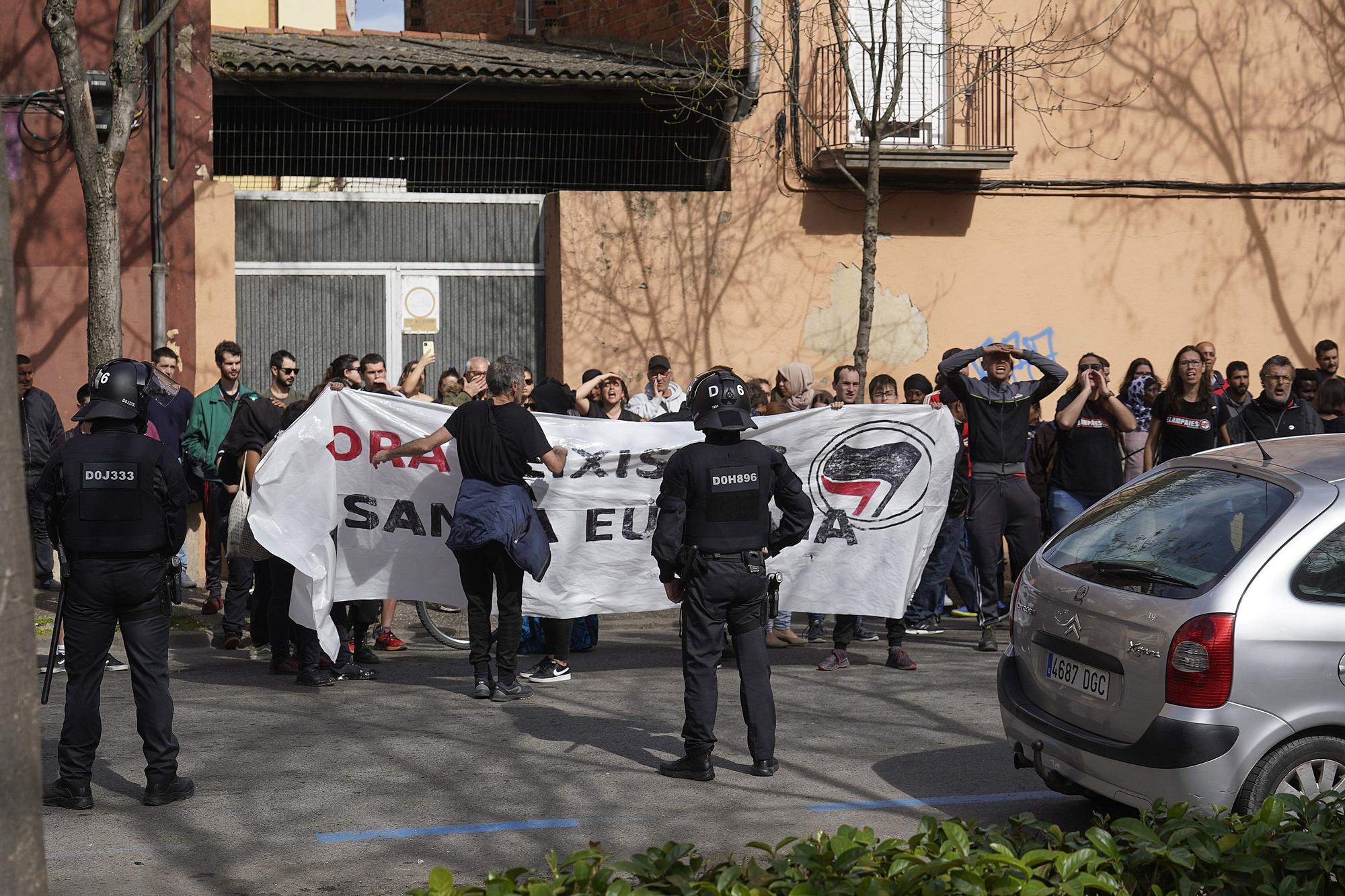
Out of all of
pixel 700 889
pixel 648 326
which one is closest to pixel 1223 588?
pixel 700 889

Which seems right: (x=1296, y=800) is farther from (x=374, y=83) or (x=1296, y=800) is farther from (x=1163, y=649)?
(x=374, y=83)

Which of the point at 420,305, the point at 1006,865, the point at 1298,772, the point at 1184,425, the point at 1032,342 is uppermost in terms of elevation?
the point at 420,305

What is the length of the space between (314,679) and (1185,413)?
6.42 meters

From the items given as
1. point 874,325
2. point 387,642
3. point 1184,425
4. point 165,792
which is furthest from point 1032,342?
point 165,792

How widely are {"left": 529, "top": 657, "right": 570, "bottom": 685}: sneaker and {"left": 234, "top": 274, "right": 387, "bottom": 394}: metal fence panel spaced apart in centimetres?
615

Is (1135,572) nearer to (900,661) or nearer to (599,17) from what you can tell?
(900,661)

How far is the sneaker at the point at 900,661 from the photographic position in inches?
380

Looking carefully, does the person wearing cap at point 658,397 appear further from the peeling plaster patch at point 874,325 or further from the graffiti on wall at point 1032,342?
the graffiti on wall at point 1032,342

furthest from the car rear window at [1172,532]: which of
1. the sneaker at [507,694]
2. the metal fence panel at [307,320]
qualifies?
the metal fence panel at [307,320]

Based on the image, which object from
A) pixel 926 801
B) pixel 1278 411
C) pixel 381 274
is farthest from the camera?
pixel 381 274

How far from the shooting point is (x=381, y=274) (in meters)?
14.8

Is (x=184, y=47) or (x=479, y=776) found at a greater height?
(x=184, y=47)

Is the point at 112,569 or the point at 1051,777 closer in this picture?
the point at 1051,777

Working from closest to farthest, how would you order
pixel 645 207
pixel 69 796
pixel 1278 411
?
pixel 69 796 → pixel 1278 411 → pixel 645 207
